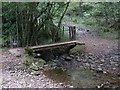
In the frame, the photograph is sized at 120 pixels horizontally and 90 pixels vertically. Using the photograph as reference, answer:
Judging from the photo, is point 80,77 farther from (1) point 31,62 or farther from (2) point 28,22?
(2) point 28,22

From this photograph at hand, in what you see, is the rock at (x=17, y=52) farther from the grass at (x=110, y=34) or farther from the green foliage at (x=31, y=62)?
the grass at (x=110, y=34)

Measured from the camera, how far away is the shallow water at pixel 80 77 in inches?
174

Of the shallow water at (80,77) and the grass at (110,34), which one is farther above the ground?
the grass at (110,34)

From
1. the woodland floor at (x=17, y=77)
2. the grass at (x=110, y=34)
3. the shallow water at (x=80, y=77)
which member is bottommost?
the shallow water at (x=80, y=77)

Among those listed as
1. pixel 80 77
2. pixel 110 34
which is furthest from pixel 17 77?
pixel 110 34

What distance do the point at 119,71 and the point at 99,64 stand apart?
0.58 m

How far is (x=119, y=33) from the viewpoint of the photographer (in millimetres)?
8875

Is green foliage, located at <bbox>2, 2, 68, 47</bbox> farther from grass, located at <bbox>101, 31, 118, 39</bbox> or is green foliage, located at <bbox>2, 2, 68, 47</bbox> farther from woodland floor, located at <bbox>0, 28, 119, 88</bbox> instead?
grass, located at <bbox>101, 31, 118, 39</bbox>

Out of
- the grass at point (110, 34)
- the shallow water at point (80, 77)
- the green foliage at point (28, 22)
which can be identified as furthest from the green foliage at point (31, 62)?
the grass at point (110, 34)

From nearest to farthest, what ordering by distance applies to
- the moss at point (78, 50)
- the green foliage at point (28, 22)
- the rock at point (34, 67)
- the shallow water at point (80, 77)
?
1. the shallow water at point (80, 77)
2. the rock at point (34, 67)
3. the green foliage at point (28, 22)
4. the moss at point (78, 50)

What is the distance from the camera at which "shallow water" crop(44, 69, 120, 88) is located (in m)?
4.43

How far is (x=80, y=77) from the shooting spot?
481 cm

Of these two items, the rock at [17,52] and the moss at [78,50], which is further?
the moss at [78,50]

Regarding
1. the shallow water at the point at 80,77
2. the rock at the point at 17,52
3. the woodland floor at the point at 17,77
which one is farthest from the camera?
the rock at the point at 17,52
